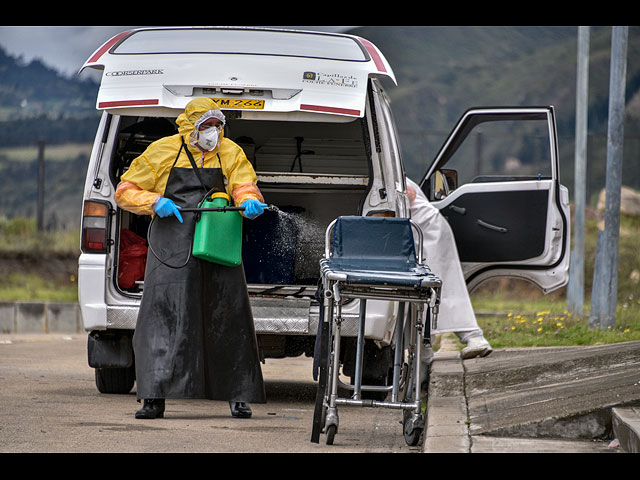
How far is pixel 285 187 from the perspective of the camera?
9.13m

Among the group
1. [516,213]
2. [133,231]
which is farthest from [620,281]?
[133,231]

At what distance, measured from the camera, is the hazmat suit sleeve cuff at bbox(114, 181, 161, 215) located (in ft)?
22.7

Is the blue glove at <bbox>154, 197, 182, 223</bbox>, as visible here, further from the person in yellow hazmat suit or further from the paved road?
the paved road

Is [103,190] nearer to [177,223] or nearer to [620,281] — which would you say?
[177,223]

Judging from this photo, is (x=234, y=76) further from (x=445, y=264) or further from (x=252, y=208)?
(x=445, y=264)

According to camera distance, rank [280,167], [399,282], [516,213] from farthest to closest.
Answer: [280,167] < [516,213] < [399,282]

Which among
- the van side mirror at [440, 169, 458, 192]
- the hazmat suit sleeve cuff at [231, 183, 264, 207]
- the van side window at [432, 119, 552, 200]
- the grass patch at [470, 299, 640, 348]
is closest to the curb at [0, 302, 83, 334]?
the grass patch at [470, 299, 640, 348]

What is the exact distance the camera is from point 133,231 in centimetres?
837

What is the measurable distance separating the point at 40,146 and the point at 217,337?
12315 millimetres

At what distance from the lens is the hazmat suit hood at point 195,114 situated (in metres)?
6.99

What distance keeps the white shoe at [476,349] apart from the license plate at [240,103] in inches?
111

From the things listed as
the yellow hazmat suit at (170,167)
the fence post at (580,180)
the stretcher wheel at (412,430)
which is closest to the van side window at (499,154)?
the fence post at (580,180)

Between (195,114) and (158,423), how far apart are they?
5.76ft

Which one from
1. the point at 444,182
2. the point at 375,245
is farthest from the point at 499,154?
the point at 375,245
